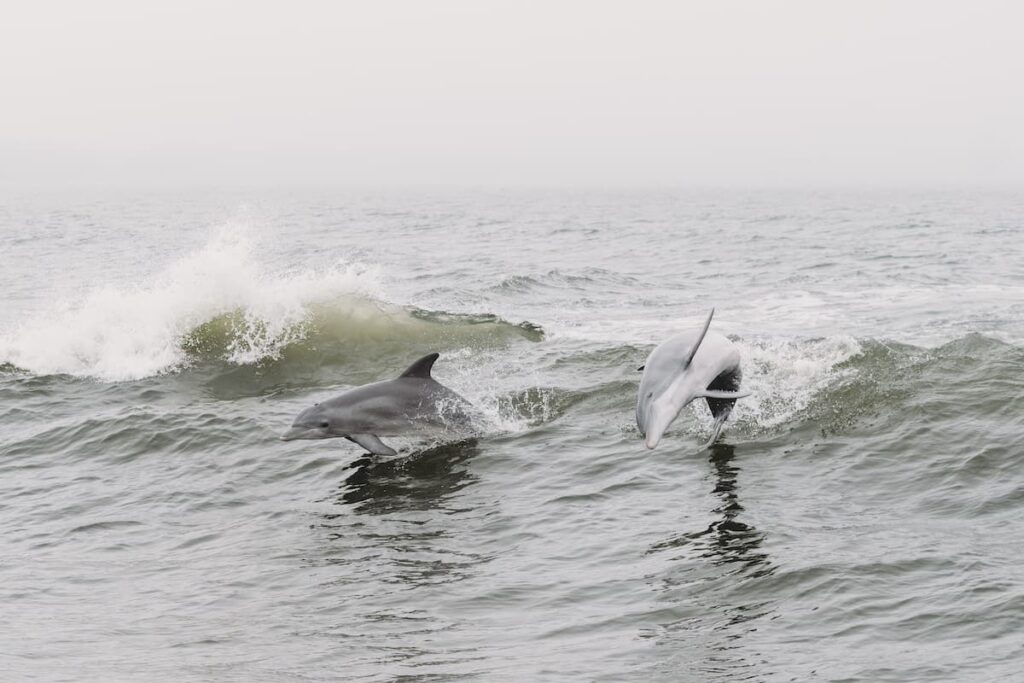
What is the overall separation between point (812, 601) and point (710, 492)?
2.91 meters

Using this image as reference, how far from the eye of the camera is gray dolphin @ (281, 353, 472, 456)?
12664mm

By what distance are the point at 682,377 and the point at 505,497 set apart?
228cm

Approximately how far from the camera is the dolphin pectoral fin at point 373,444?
1235 centimetres

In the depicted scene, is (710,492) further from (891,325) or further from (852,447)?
(891,325)

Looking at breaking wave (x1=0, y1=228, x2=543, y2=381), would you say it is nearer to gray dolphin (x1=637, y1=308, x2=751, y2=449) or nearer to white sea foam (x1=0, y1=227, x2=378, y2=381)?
white sea foam (x1=0, y1=227, x2=378, y2=381)

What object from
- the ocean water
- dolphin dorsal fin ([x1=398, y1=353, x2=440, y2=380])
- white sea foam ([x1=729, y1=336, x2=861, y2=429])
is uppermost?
dolphin dorsal fin ([x1=398, y1=353, x2=440, y2=380])

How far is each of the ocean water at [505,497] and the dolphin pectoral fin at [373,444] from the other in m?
0.30

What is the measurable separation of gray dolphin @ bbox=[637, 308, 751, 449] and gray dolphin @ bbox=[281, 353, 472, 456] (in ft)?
9.64

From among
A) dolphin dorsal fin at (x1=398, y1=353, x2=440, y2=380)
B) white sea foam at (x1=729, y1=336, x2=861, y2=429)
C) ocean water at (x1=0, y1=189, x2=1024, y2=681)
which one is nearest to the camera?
ocean water at (x1=0, y1=189, x2=1024, y2=681)

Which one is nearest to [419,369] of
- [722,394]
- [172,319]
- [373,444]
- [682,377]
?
[373,444]

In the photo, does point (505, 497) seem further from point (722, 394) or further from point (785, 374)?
point (785, 374)

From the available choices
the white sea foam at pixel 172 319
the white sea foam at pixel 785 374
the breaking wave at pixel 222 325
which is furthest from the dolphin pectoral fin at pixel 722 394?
the white sea foam at pixel 172 319

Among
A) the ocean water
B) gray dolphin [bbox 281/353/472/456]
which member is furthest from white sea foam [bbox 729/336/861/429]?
gray dolphin [bbox 281/353/472/456]

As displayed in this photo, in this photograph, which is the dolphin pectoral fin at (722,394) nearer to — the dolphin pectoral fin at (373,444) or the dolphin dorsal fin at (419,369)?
the dolphin dorsal fin at (419,369)
